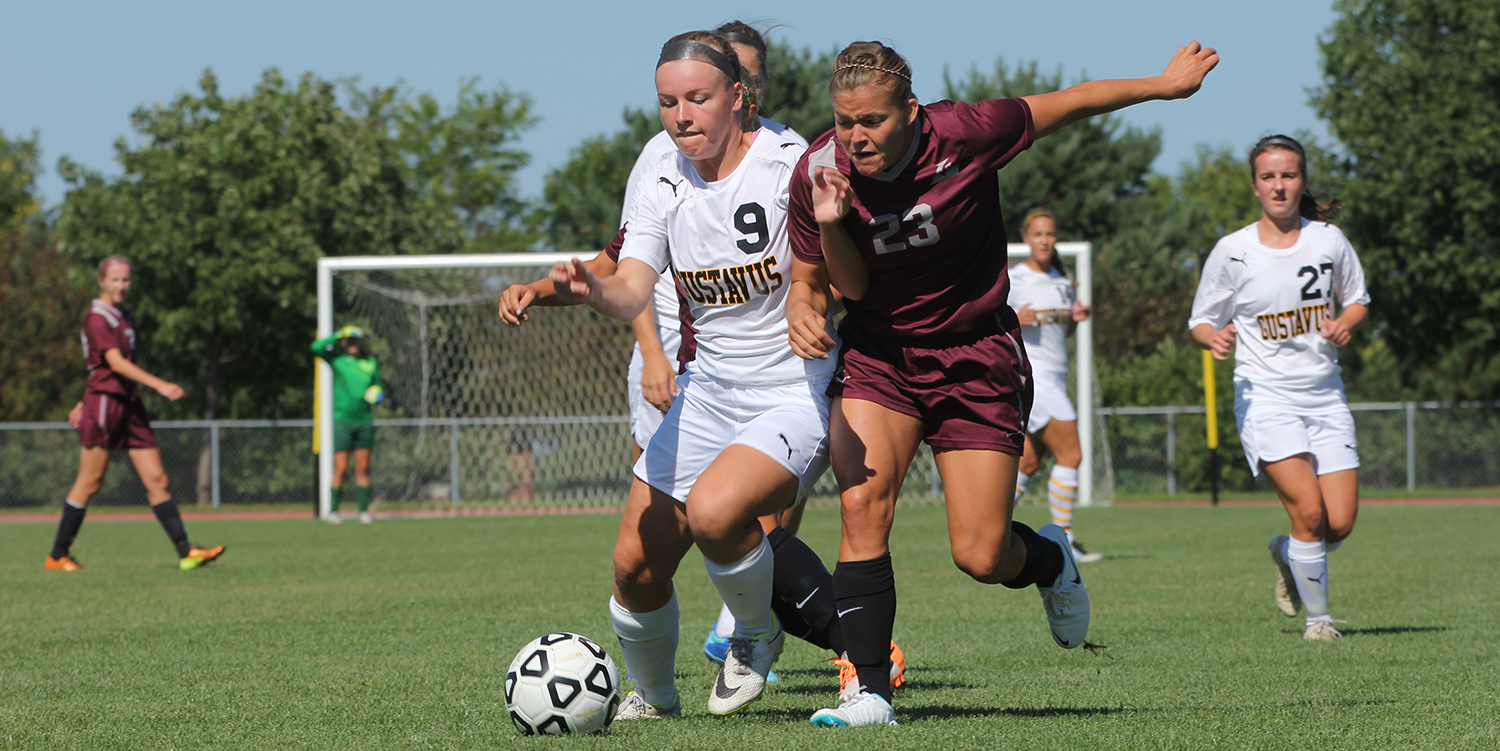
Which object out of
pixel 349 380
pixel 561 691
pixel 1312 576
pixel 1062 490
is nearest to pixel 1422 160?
pixel 1062 490

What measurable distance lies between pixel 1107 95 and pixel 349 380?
13.6 m

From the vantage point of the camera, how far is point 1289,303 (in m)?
6.59

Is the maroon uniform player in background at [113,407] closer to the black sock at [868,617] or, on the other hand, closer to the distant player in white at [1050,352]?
the distant player in white at [1050,352]

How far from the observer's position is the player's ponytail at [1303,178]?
21.6 feet

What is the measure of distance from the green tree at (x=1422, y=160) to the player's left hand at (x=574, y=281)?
Result: 74.2 feet

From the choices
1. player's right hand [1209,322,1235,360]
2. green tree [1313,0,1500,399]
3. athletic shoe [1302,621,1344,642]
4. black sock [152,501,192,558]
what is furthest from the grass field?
green tree [1313,0,1500,399]

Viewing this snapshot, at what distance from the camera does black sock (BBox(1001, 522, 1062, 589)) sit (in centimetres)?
454

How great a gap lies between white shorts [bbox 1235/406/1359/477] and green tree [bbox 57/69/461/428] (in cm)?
2086

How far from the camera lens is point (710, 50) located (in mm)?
4211

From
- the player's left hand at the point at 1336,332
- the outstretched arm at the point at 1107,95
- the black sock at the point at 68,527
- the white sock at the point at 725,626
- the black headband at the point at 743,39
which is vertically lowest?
the black sock at the point at 68,527

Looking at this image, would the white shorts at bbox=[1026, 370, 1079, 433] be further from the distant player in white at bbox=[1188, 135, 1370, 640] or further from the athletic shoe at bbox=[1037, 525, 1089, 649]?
the athletic shoe at bbox=[1037, 525, 1089, 649]

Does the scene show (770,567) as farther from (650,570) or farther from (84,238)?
(84,238)

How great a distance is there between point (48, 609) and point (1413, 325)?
22.8m

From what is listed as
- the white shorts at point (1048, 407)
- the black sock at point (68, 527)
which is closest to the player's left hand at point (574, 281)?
the white shorts at point (1048, 407)
